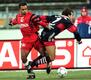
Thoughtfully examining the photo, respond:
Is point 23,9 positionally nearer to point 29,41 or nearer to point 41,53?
point 29,41

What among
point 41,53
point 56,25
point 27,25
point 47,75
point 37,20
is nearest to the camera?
point 37,20

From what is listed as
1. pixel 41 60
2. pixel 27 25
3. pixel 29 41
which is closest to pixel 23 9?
pixel 27 25

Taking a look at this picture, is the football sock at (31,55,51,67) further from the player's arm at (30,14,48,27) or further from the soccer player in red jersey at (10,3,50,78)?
the player's arm at (30,14,48,27)

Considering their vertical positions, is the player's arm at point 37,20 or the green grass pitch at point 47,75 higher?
the player's arm at point 37,20

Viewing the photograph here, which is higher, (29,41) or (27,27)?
(27,27)

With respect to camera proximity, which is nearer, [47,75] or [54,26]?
[54,26]

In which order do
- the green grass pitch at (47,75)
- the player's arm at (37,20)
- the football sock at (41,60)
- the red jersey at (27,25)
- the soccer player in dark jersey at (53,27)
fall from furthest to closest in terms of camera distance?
the football sock at (41,60) → the green grass pitch at (47,75) → the soccer player in dark jersey at (53,27) → the red jersey at (27,25) → the player's arm at (37,20)

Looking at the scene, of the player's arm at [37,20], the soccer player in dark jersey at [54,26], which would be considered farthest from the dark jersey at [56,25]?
the player's arm at [37,20]

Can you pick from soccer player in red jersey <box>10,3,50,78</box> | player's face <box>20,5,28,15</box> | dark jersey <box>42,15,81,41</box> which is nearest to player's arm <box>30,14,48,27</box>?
soccer player in red jersey <box>10,3,50,78</box>

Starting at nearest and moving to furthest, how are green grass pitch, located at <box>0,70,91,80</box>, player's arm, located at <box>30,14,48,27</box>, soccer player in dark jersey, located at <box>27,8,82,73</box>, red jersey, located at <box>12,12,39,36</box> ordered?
player's arm, located at <box>30,14,48,27</box> < red jersey, located at <box>12,12,39,36</box> < soccer player in dark jersey, located at <box>27,8,82,73</box> < green grass pitch, located at <box>0,70,91,80</box>

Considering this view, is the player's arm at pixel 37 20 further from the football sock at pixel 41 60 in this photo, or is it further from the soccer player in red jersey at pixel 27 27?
the football sock at pixel 41 60

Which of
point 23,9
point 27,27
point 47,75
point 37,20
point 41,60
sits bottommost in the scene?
point 47,75

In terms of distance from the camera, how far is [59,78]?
1159cm

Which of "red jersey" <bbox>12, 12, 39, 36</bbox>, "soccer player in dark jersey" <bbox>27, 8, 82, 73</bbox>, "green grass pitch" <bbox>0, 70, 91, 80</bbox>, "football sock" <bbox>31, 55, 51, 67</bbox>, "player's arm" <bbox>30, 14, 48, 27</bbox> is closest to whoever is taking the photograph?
"player's arm" <bbox>30, 14, 48, 27</bbox>
